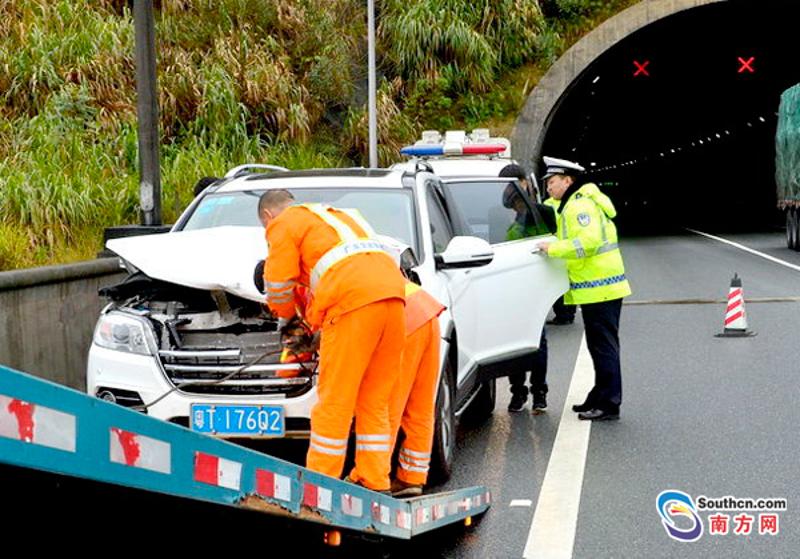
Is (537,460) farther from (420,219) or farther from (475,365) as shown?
(420,219)

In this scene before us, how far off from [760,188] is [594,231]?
52.3m

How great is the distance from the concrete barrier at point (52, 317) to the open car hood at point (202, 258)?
233 centimetres

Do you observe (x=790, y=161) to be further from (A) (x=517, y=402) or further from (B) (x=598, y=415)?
(B) (x=598, y=415)

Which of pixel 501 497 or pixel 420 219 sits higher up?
pixel 420 219

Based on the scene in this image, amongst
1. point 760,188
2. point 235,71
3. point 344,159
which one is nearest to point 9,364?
point 235,71

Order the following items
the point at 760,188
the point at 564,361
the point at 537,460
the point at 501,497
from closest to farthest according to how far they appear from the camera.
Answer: the point at 501,497
the point at 537,460
the point at 564,361
the point at 760,188

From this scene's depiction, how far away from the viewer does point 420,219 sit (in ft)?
26.3

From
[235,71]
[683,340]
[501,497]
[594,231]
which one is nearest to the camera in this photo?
[501,497]

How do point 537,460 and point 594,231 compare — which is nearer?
point 537,460

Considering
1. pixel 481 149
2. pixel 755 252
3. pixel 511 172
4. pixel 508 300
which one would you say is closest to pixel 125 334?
pixel 508 300

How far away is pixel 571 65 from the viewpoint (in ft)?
106

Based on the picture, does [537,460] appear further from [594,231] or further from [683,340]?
[683,340]

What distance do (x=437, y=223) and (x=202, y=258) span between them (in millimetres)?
2093

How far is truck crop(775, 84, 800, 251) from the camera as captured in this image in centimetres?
2692
